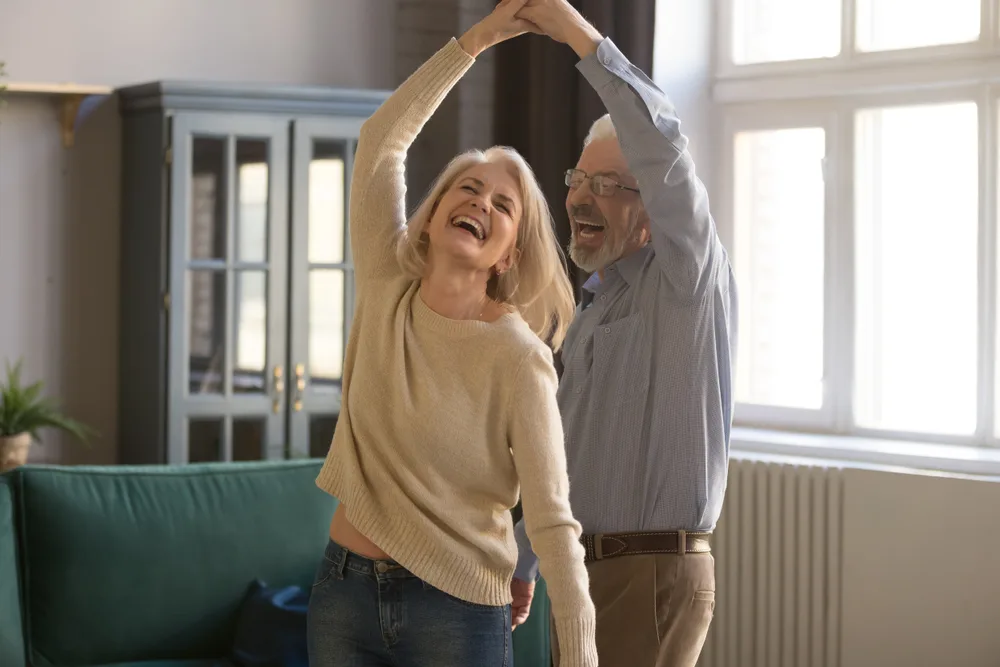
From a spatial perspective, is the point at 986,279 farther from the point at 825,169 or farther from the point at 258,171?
the point at 258,171

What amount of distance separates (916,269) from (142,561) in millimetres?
2484

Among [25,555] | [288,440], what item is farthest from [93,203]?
[25,555]

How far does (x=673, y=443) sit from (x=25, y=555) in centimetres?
175

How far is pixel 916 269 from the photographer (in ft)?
11.9

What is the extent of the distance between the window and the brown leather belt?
2.02 metres

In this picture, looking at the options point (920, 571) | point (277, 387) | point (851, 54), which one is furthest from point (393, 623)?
point (851, 54)

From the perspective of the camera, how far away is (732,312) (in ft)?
6.41

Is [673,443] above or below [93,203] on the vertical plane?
below

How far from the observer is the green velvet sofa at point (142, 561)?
8.96 feet

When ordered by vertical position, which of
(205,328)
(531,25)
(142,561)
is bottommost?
(142,561)

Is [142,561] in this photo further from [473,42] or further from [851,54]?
[851,54]

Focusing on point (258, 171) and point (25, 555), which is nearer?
point (25, 555)

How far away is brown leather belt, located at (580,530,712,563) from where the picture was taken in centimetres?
179

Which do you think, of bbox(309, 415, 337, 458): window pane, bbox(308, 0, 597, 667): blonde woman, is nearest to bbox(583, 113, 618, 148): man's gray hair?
bbox(308, 0, 597, 667): blonde woman
